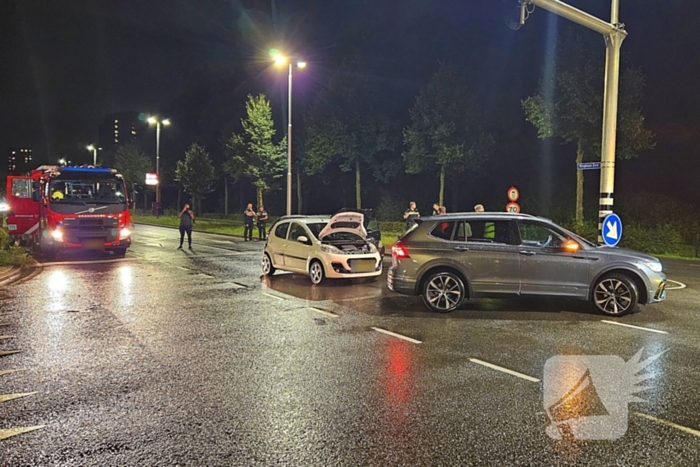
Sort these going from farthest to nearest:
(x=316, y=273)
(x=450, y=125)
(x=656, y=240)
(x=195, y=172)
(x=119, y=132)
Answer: (x=119, y=132) < (x=195, y=172) < (x=450, y=125) < (x=656, y=240) < (x=316, y=273)

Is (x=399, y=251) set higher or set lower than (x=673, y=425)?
higher

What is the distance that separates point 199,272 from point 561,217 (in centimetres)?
1829

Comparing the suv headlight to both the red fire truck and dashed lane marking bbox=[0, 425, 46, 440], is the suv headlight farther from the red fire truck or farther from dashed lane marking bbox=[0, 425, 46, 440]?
the red fire truck

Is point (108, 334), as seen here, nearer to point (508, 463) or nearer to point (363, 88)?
→ point (508, 463)

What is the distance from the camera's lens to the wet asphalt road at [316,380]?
4270mm

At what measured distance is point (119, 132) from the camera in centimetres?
7931

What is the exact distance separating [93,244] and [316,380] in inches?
532

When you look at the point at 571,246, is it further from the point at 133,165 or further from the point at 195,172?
the point at 133,165

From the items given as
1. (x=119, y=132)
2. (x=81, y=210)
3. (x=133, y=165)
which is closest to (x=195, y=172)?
(x=133, y=165)

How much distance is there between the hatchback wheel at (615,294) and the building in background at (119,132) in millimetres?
63139

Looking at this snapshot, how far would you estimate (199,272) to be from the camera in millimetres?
14875

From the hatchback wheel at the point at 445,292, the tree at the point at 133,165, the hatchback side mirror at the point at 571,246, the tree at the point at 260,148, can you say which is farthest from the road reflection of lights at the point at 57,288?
the tree at the point at 133,165

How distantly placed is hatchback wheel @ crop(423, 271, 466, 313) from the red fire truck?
11.7 m

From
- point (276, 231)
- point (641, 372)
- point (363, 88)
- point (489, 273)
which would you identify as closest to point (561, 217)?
point (363, 88)
